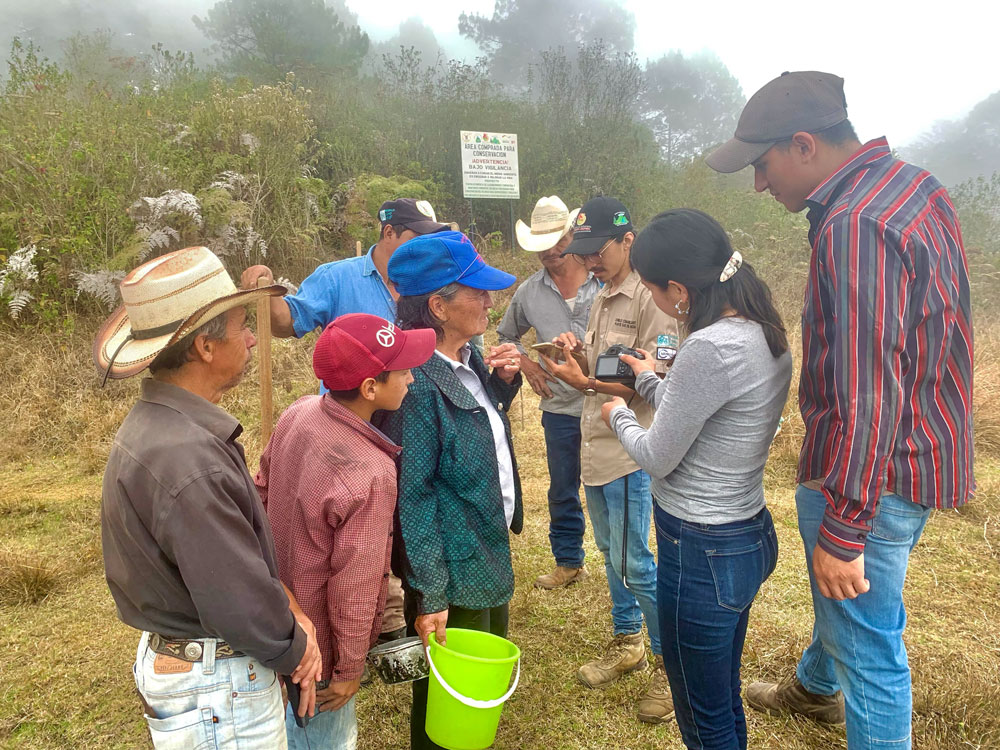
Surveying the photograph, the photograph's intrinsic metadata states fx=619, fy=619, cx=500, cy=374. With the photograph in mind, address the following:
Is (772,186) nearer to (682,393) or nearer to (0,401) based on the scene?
(682,393)

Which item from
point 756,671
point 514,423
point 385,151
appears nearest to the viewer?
point 756,671

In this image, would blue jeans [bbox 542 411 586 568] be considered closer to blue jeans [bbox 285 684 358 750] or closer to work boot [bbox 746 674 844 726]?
work boot [bbox 746 674 844 726]

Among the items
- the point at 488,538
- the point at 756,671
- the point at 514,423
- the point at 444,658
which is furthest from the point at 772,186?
the point at 514,423

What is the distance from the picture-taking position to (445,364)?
2.03 m

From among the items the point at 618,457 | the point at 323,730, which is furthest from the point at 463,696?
the point at 618,457

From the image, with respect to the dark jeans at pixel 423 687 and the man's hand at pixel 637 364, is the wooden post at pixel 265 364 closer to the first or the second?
the dark jeans at pixel 423 687

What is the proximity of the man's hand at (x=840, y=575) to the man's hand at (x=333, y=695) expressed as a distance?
1.33 metres

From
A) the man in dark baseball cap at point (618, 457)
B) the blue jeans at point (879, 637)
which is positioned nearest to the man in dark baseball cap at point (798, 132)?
the man in dark baseball cap at point (618, 457)

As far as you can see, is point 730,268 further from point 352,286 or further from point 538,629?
point 538,629

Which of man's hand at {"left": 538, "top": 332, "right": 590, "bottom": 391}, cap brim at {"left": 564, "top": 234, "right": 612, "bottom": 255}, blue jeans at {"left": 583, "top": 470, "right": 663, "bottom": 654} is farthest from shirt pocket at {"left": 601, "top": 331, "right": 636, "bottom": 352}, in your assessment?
blue jeans at {"left": 583, "top": 470, "right": 663, "bottom": 654}

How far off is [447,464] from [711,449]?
30.8 inches

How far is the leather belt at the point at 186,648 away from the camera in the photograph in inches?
53.8

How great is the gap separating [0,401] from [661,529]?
22.1 ft

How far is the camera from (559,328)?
3566mm
